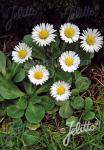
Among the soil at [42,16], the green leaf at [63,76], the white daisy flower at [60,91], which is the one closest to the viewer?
the white daisy flower at [60,91]

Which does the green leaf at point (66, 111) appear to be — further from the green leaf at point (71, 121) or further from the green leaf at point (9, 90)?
the green leaf at point (9, 90)

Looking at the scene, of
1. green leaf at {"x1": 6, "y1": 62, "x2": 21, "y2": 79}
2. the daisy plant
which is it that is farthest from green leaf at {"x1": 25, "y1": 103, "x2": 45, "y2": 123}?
green leaf at {"x1": 6, "y1": 62, "x2": 21, "y2": 79}

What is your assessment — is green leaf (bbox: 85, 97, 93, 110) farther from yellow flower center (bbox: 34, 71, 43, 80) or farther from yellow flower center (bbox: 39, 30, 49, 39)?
yellow flower center (bbox: 39, 30, 49, 39)

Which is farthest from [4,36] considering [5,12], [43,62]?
[43,62]

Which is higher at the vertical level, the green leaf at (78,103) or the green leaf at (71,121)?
the green leaf at (78,103)

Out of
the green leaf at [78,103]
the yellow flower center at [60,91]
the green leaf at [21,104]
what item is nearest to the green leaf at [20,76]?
the green leaf at [21,104]

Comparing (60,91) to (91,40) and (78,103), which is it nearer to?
(78,103)

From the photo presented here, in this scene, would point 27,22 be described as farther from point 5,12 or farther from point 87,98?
point 87,98
